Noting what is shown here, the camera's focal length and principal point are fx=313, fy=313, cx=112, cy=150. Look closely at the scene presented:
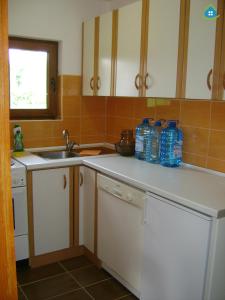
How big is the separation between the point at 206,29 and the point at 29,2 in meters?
1.63

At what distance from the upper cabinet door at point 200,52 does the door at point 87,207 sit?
3.29ft

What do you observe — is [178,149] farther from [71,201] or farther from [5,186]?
[5,186]

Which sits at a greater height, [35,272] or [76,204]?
[76,204]

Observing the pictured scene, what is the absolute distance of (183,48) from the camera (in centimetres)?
194

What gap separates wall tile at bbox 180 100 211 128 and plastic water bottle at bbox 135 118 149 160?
1.01 ft

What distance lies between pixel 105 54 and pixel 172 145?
0.97m

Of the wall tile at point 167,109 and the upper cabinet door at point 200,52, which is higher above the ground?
the upper cabinet door at point 200,52

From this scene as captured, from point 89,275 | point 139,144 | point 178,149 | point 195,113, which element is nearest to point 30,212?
point 89,275

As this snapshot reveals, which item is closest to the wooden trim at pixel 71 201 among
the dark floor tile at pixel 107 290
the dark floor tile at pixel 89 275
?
the dark floor tile at pixel 89 275

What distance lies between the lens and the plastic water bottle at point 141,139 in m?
2.53

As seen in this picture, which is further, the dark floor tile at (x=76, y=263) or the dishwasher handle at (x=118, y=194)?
the dark floor tile at (x=76, y=263)

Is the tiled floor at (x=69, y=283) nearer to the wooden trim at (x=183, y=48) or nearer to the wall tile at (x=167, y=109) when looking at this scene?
the wall tile at (x=167, y=109)

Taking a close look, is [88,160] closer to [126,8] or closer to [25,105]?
[25,105]

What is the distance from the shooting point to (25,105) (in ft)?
9.51
